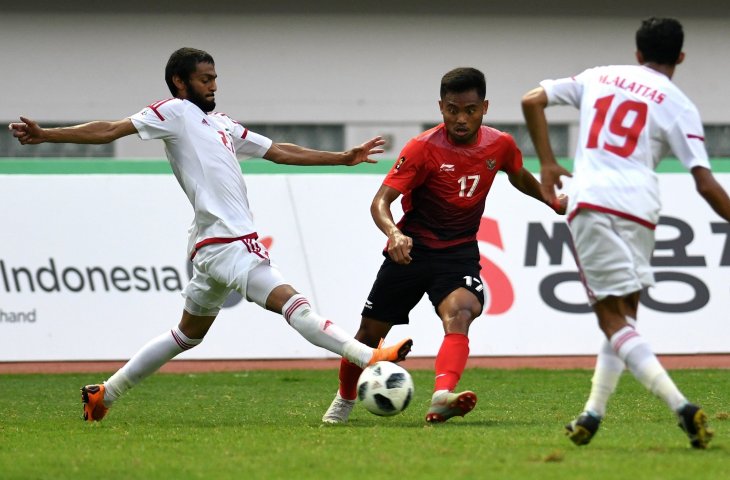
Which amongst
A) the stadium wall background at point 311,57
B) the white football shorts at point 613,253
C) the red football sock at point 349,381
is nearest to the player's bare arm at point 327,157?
the red football sock at point 349,381

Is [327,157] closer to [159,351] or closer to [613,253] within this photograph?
[159,351]

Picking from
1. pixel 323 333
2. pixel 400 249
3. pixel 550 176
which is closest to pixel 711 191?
pixel 550 176

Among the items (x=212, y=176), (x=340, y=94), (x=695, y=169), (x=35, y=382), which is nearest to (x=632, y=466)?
(x=695, y=169)

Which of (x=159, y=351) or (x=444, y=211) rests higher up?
Answer: (x=444, y=211)

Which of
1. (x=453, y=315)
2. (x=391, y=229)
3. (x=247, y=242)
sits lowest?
(x=453, y=315)

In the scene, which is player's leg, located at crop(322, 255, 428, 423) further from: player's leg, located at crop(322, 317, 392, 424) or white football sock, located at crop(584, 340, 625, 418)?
white football sock, located at crop(584, 340, 625, 418)

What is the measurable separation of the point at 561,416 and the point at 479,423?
75 cm

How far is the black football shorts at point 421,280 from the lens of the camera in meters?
7.71

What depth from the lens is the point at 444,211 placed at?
7824 mm

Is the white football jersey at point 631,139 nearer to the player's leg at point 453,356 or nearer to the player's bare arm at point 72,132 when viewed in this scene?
the player's leg at point 453,356

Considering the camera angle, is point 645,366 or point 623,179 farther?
point 623,179

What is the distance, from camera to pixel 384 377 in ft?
23.3

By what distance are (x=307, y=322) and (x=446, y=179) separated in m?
1.19

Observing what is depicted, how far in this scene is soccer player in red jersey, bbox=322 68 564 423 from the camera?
7.59m
